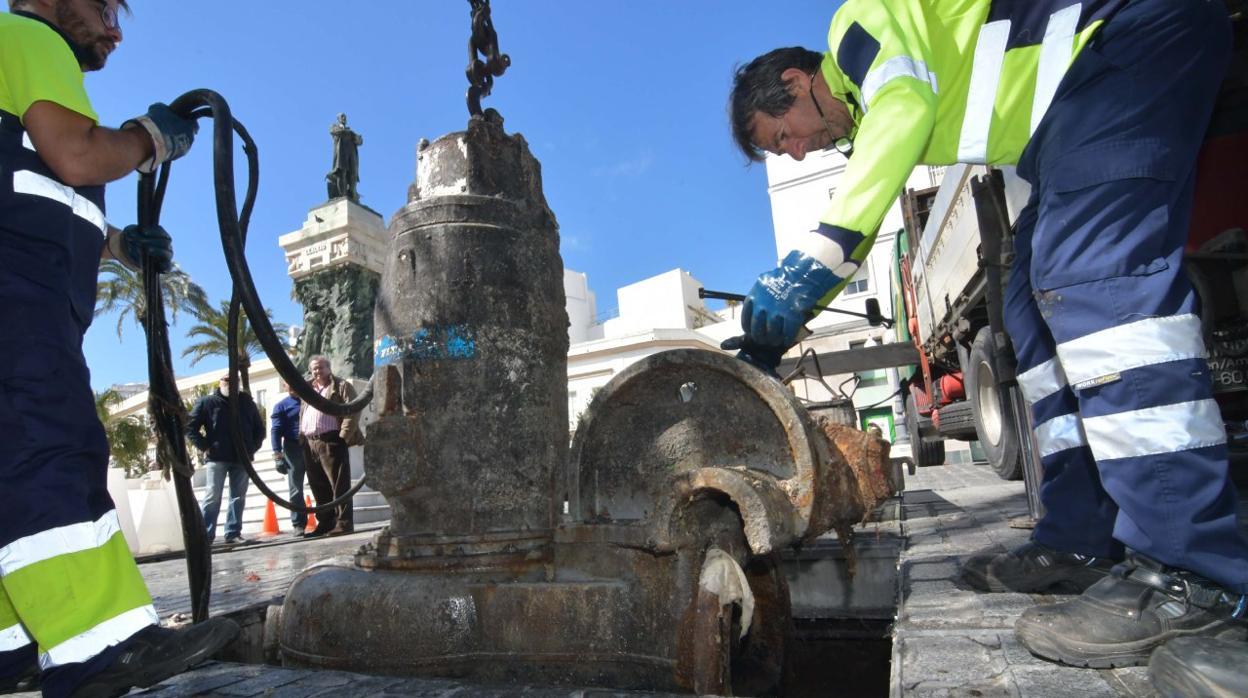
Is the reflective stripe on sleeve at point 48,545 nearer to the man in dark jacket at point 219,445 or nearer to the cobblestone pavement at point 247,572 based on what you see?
the cobblestone pavement at point 247,572

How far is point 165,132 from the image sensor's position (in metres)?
2.21

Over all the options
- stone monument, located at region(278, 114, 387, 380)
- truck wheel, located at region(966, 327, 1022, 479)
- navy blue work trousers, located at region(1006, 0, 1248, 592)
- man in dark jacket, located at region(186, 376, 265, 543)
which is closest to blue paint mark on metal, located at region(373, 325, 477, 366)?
navy blue work trousers, located at region(1006, 0, 1248, 592)

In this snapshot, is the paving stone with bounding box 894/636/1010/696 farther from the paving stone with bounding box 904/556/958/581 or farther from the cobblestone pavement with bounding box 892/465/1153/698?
the paving stone with bounding box 904/556/958/581

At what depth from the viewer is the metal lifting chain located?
9.14 ft

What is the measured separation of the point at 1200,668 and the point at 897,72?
141cm

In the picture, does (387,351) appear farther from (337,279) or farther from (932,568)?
(337,279)

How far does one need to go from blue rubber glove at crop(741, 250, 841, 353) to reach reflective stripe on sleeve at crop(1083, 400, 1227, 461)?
2.31 feet

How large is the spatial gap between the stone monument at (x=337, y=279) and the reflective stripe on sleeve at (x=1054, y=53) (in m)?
9.55

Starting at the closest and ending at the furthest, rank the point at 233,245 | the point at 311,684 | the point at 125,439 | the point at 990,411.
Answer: the point at 311,684, the point at 233,245, the point at 990,411, the point at 125,439

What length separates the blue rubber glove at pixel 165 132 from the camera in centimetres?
214

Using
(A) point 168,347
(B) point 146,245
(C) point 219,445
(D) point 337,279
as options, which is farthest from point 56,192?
(D) point 337,279

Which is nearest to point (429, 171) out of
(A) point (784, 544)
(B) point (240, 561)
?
(A) point (784, 544)

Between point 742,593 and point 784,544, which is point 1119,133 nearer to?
point 784,544

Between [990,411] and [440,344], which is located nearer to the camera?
[440,344]
